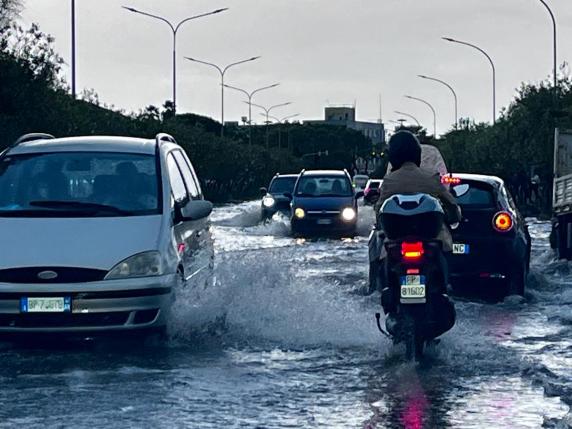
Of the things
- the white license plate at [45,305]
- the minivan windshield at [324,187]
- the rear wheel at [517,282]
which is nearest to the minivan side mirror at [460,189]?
the rear wheel at [517,282]

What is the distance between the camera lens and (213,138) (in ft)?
239

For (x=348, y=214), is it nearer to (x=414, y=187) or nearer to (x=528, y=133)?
(x=414, y=187)

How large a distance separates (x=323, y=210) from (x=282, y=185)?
7.47 metres

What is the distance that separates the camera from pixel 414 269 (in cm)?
964

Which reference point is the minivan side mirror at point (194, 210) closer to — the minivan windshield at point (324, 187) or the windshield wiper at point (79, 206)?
the windshield wiper at point (79, 206)

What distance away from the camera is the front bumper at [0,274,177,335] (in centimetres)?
1027

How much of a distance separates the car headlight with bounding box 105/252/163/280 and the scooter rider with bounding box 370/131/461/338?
1726 mm

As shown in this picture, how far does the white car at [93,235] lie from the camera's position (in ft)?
33.8

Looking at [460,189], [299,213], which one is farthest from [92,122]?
[460,189]

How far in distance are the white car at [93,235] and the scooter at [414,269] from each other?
190cm

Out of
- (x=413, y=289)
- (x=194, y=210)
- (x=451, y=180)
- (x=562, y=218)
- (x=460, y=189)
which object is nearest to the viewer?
(x=413, y=289)

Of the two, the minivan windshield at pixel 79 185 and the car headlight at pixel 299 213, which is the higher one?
the minivan windshield at pixel 79 185

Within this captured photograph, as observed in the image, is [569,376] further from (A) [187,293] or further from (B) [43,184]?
(B) [43,184]

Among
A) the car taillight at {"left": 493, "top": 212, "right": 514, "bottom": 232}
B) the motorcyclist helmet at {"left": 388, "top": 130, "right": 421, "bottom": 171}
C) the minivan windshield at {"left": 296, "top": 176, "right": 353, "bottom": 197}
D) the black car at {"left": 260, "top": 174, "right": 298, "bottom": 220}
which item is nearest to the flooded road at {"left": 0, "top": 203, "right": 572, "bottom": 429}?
the car taillight at {"left": 493, "top": 212, "right": 514, "bottom": 232}
